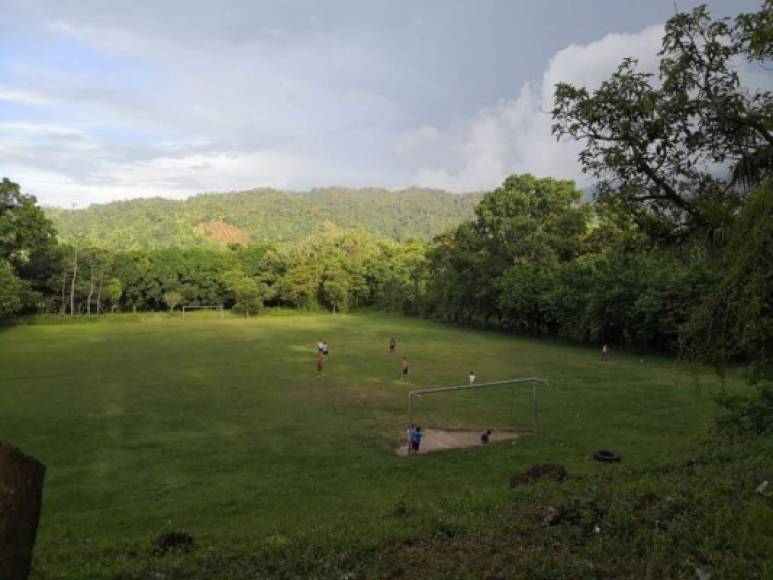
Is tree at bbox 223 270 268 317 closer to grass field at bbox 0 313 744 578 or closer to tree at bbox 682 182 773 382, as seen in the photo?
grass field at bbox 0 313 744 578

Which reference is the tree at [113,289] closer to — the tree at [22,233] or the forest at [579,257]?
the forest at [579,257]

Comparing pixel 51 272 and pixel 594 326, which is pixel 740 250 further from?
pixel 51 272

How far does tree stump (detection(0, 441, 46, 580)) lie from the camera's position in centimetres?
600

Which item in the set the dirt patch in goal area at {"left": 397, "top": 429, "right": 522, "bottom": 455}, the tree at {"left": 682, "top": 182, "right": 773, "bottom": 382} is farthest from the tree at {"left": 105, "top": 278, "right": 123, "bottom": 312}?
the tree at {"left": 682, "top": 182, "right": 773, "bottom": 382}

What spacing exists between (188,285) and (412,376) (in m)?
66.2

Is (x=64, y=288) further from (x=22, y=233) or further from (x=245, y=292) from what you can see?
(x=245, y=292)

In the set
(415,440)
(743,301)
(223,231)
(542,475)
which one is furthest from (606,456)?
(223,231)

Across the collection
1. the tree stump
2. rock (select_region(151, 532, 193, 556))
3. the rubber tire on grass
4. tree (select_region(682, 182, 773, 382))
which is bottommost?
the rubber tire on grass

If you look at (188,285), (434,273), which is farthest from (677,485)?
(188,285)

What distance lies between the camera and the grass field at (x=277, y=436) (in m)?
11.6

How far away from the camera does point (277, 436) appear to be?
19656 millimetres

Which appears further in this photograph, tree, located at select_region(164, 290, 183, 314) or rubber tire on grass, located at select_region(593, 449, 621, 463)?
tree, located at select_region(164, 290, 183, 314)

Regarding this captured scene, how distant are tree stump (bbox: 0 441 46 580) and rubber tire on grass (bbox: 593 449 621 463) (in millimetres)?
13977

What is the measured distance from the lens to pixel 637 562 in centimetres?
623
